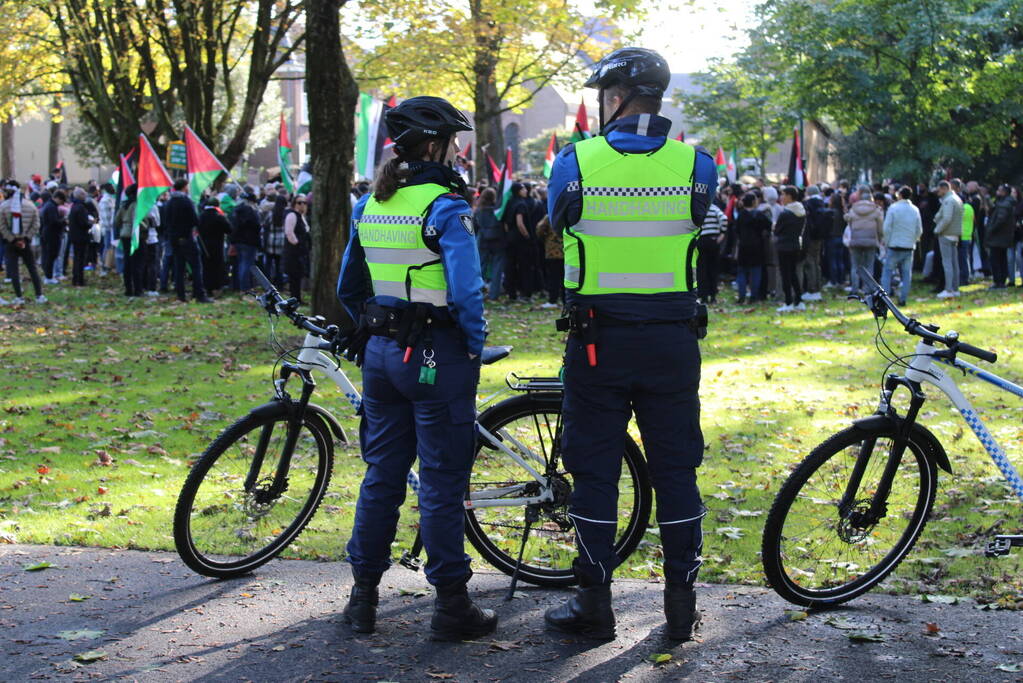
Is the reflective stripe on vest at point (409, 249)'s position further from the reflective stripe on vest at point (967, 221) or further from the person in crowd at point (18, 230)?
the reflective stripe on vest at point (967, 221)

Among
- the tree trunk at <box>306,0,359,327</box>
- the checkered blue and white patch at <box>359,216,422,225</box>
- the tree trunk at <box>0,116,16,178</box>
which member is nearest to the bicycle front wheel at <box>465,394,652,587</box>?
the checkered blue and white patch at <box>359,216,422,225</box>

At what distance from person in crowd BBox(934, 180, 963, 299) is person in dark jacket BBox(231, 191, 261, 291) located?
11.4 m

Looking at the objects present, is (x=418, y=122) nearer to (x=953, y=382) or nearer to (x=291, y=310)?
(x=291, y=310)

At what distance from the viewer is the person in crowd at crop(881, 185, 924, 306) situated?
18281mm

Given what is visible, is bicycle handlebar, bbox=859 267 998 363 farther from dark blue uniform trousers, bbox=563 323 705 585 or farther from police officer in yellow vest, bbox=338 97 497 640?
police officer in yellow vest, bbox=338 97 497 640

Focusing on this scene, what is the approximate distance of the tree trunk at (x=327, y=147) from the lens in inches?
488

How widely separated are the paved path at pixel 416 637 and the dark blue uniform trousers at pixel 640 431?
1.20 feet

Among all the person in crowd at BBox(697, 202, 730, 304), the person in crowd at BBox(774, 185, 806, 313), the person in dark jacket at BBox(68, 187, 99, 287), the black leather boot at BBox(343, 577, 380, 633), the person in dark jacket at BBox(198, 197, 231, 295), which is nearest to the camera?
→ the black leather boot at BBox(343, 577, 380, 633)

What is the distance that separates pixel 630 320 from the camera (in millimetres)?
4328

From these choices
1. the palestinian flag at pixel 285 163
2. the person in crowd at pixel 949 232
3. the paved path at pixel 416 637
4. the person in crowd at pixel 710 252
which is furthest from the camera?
the palestinian flag at pixel 285 163

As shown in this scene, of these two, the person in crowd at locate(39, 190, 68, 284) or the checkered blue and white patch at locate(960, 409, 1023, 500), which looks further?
the person in crowd at locate(39, 190, 68, 284)

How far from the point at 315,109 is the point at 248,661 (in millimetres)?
9162

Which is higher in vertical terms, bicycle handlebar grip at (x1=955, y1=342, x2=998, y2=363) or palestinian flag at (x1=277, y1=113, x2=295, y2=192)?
palestinian flag at (x1=277, y1=113, x2=295, y2=192)

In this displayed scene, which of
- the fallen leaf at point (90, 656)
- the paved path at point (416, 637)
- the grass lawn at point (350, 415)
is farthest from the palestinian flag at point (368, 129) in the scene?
the fallen leaf at point (90, 656)
